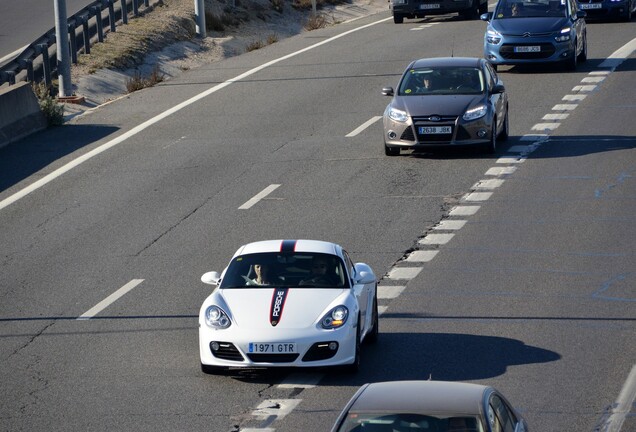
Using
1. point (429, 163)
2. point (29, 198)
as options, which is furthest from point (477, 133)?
point (29, 198)

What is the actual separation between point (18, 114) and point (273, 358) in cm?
1556

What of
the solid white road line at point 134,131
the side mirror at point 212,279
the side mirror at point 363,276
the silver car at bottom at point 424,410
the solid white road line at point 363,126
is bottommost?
the solid white road line at point 363,126

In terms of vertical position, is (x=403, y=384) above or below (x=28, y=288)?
above

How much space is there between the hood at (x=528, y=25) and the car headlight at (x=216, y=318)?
20.1m

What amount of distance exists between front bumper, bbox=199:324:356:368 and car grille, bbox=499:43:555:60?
2001 centimetres

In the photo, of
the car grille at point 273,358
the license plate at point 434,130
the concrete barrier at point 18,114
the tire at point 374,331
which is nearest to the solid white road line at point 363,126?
the license plate at point 434,130

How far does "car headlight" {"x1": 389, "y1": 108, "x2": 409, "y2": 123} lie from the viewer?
24.2 meters

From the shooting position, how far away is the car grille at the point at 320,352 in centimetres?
1324

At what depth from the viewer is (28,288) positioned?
17.7 m

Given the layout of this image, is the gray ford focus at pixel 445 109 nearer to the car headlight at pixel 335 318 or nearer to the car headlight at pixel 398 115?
the car headlight at pixel 398 115

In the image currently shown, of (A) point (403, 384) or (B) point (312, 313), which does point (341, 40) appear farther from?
(A) point (403, 384)

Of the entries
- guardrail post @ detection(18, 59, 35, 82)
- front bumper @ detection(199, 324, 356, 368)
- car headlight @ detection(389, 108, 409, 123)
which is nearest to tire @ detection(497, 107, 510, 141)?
car headlight @ detection(389, 108, 409, 123)

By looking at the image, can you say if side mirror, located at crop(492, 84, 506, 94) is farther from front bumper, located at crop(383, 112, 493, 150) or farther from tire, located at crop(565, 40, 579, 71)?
tire, located at crop(565, 40, 579, 71)

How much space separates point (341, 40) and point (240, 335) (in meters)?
26.9
